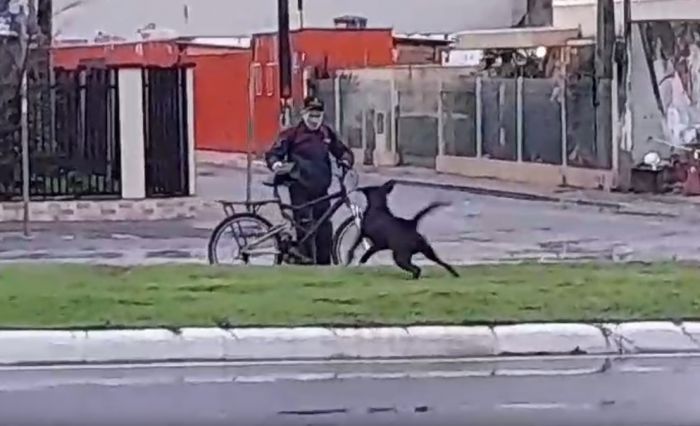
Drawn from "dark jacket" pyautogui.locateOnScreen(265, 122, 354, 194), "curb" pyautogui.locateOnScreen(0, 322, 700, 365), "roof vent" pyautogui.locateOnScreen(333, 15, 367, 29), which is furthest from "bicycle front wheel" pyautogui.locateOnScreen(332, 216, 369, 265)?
"roof vent" pyautogui.locateOnScreen(333, 15, 367, 29)

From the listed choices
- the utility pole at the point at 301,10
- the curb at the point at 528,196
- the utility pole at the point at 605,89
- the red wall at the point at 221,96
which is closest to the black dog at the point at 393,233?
the curb at the point at 528,196

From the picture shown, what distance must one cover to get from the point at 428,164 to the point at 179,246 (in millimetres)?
14582

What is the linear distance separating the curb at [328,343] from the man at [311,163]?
3.50 meters

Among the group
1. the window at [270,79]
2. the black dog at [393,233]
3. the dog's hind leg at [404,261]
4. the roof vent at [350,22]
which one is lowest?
the dog's hind leg at [404,261]

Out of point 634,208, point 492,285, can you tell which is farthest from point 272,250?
point 634,208

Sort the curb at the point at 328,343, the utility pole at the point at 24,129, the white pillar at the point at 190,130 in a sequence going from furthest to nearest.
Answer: the white pillar at the point at 190,130 → the utility pole at the point at 24,129 → the curb at the point at 328,343

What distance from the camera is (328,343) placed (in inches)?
425

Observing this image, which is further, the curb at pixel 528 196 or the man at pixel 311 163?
the curb at pixel 528 196

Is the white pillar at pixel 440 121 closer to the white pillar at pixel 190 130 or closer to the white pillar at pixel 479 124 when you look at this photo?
the white pillar at pixel 479 124

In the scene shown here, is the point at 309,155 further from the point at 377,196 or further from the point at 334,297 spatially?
the point at 334,297

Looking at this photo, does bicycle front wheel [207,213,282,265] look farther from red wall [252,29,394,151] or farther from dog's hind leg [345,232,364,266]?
red wall [252,29,394,151]

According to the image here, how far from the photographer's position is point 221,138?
126 ft

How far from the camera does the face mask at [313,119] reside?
14523 mm

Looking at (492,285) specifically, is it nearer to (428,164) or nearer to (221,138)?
(428,164)
